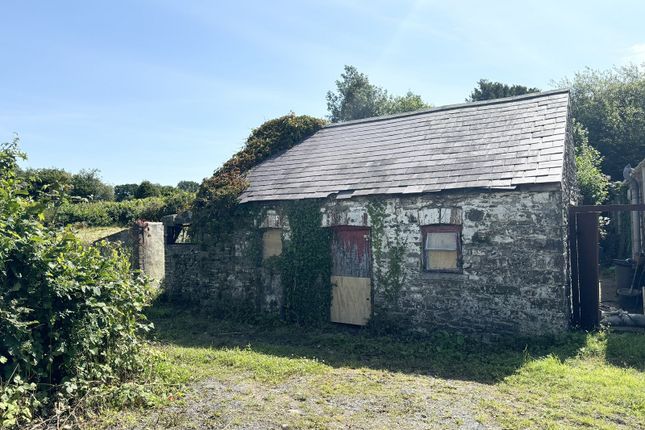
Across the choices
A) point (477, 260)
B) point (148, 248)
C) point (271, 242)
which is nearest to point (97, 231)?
point (148, 248)

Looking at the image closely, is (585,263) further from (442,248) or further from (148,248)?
(148,248)

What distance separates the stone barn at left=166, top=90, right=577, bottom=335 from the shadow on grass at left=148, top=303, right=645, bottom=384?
0.39m

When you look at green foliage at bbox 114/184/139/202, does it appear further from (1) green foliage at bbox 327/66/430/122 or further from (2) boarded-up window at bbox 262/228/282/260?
(2) boarded-up window at bbox 262/228/282/260

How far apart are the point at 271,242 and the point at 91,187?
90.7 ft

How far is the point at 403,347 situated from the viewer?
9.02 m

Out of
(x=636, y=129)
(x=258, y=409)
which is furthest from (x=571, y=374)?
(x=636, y=129)

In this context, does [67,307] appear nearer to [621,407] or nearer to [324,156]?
[621,407]

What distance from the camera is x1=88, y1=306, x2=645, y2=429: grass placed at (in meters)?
5.66

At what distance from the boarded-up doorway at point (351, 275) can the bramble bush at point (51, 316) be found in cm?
518

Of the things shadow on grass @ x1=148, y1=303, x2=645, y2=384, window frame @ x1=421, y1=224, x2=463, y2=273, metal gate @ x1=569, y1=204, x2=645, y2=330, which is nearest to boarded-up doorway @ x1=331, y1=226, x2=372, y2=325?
shadow on grass @ x1=148, y1=303, x2=645, y2=384

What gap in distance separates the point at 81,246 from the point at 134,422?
248 cm

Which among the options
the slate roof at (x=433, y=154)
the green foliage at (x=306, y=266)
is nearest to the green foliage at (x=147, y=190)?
the slate roof at (x=433, y=154)

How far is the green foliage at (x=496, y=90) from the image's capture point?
32125 mm

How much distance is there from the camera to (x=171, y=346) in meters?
9.28
